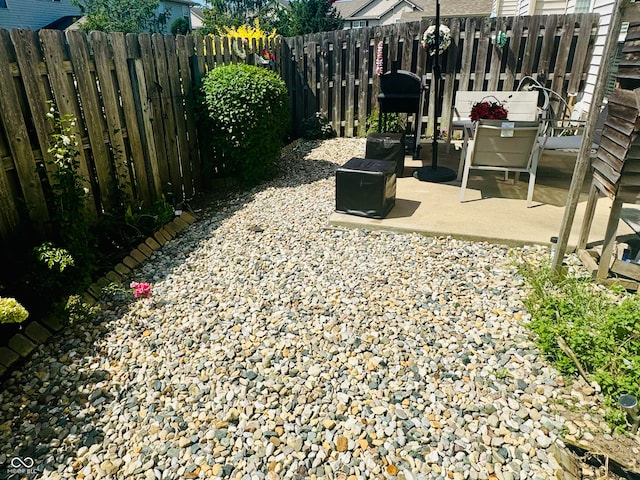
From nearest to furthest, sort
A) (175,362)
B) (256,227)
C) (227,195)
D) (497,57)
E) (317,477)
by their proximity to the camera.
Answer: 1. (317,477)
2. (175,362)
3. (256,227)
4. (227,195)
5. (497,57)

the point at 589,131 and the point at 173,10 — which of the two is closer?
the point at 589,131

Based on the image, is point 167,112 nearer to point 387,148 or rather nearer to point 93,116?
point 93,116

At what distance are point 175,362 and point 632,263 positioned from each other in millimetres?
3061

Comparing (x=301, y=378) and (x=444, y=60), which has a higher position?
(x=444, y=60)

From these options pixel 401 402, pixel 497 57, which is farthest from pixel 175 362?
pixel 497 57

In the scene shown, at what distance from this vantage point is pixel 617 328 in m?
2.27

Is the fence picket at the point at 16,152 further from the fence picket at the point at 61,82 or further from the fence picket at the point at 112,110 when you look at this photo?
the fence picket at the point at 112,110

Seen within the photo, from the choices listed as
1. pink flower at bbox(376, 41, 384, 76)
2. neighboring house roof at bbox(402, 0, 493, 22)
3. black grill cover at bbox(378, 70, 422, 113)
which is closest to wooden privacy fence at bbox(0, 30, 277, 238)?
black grill cover at bbox(378, 70, 422, 113)

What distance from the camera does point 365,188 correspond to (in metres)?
4.06

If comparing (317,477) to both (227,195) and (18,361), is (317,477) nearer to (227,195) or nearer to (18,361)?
(18,361)

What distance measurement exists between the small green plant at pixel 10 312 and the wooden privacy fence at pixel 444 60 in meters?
6.81

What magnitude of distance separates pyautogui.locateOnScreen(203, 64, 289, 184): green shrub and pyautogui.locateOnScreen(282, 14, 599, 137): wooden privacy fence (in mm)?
2963

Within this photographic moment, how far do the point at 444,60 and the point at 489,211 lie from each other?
4.23 meters

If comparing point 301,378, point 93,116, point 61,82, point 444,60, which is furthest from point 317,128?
point 301,378
